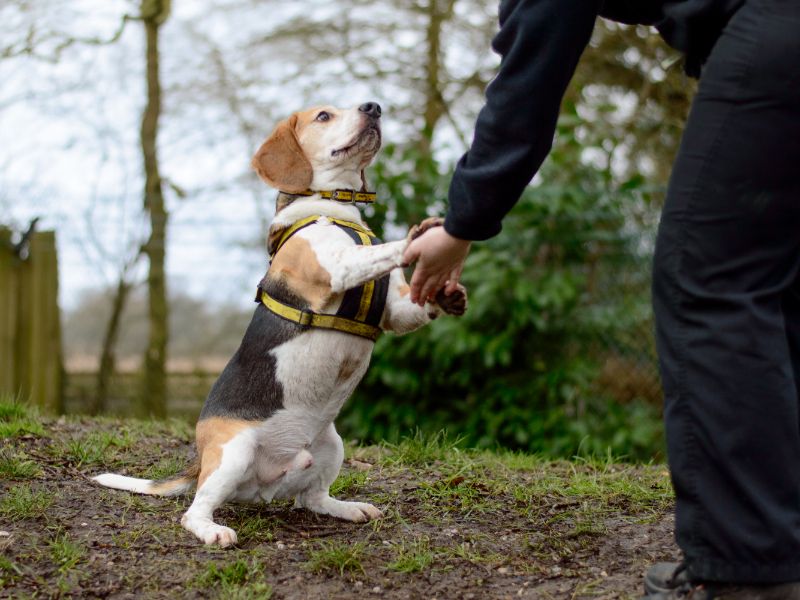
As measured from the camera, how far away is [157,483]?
3.57 meters

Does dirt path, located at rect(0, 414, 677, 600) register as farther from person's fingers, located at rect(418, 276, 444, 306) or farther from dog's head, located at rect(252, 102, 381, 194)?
dog's head, located at rect(252, 102, 381, 194)

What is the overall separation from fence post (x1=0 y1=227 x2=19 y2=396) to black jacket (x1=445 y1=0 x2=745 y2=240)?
18.7 feet

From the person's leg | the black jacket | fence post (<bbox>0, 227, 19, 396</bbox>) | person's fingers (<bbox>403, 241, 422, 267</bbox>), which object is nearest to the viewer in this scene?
the black jacket

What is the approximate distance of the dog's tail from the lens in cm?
352

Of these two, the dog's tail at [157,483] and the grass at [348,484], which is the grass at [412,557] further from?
the dog's tail at [157,483]

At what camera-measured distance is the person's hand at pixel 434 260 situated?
96.1 inches

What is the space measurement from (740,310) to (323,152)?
2003 millimetres

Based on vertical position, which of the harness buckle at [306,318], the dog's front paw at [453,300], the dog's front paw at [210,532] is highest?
the dog's front paw at [453,300]

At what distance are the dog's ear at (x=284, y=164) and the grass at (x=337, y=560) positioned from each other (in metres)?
1.43

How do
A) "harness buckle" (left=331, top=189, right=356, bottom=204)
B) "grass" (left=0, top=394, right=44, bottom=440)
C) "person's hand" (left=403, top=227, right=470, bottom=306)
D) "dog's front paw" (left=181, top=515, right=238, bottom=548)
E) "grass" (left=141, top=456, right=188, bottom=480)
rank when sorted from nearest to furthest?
"person's hand" (left=403, top=227, right=470, bottom=306)
"dog's front paw" (left=181, top=515, right=238, bottom=548)
"harness buckle" (left=331, top=189, right=356, bottom=204)
"grass" (left=141, top=456, right=188, bottom=480)
"grass" (left=0, top=394, right=44, bottom=440)

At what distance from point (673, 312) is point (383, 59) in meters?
8.67

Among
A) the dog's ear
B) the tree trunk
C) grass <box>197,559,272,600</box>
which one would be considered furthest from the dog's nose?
the tree trunk

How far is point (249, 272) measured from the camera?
7.74m

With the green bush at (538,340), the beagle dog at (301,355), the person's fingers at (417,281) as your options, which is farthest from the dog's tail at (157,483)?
the green bush at (538,340)
